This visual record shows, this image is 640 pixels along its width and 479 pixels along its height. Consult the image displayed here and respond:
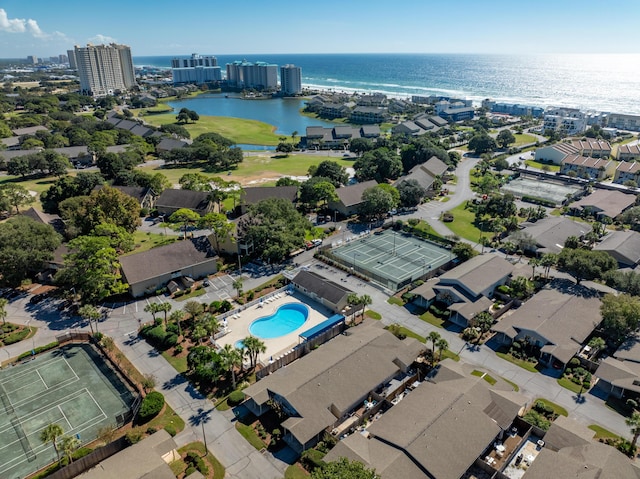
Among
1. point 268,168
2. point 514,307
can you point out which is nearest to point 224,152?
point 268,168

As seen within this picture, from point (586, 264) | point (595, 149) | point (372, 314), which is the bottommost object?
point (372, 314)

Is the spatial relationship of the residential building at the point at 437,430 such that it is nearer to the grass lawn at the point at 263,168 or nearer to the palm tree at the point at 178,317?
the palm tree at the point at 178,317

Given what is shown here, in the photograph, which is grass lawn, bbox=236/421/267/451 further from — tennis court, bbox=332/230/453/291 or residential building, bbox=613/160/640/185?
residential building, bbox=613/160/640/185

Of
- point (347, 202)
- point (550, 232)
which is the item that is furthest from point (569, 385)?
point (347, 202)

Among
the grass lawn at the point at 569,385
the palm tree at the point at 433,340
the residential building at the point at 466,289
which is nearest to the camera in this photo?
the grass lawn at the point at 569,385

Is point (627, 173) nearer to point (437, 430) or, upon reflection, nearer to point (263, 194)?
point (263, 194)

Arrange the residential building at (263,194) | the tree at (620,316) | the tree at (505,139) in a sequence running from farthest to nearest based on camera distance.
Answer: the tree at (505,139) < the residential building at (263,194) < the tree at (620,316)

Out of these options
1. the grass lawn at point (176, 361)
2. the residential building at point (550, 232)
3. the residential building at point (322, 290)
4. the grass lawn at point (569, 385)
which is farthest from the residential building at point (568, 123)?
the grass lawn at point (176, 361)
